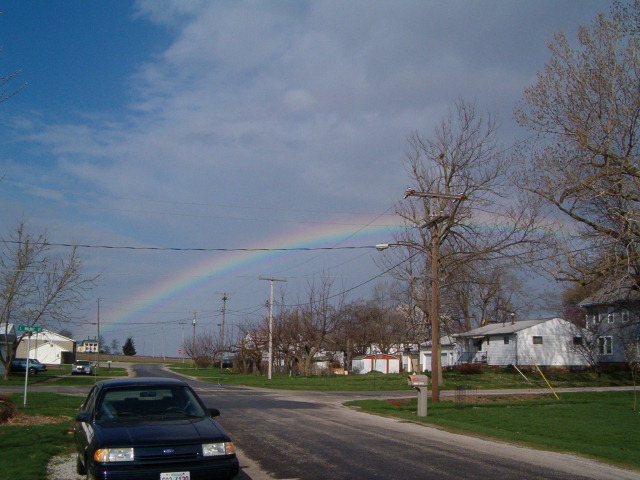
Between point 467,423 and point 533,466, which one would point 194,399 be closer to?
point 533,466

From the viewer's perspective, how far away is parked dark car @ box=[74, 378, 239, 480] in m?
6.90

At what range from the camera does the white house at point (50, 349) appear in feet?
290

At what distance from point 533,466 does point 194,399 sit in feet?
19.7

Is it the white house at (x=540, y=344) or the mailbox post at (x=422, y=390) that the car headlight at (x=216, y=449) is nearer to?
the mailbox post at (x=422, y=390)

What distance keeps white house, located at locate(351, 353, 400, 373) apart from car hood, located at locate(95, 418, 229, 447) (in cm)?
6734

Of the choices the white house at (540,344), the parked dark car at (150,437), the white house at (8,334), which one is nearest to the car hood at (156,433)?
the parked dark car at (150,437)

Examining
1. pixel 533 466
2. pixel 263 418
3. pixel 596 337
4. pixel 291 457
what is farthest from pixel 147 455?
pixel 596 337

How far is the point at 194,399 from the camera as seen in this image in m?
8.96

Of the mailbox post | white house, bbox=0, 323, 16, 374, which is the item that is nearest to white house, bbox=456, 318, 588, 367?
the mailbox post

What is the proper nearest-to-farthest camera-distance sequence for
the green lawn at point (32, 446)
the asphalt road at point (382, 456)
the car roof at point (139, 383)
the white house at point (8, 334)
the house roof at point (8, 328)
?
1. the car roof at point (139, 383)
2. the green lawn at point (32, 446)
3. the asphalt road at point (382, 456)
4. the house roof at point (8, 328)
5. the white house at point (8, 334)

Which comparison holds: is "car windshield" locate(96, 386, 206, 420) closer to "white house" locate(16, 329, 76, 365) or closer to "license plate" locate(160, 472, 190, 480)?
"license plate" locate(160, 472, 190, 480)

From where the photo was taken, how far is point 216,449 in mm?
7242

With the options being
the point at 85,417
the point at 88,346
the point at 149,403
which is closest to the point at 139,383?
the point at 149,403

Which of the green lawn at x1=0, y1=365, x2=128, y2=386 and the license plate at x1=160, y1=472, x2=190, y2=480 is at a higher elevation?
the license plate at x1=160, y1=472, x2=190, y2=480
